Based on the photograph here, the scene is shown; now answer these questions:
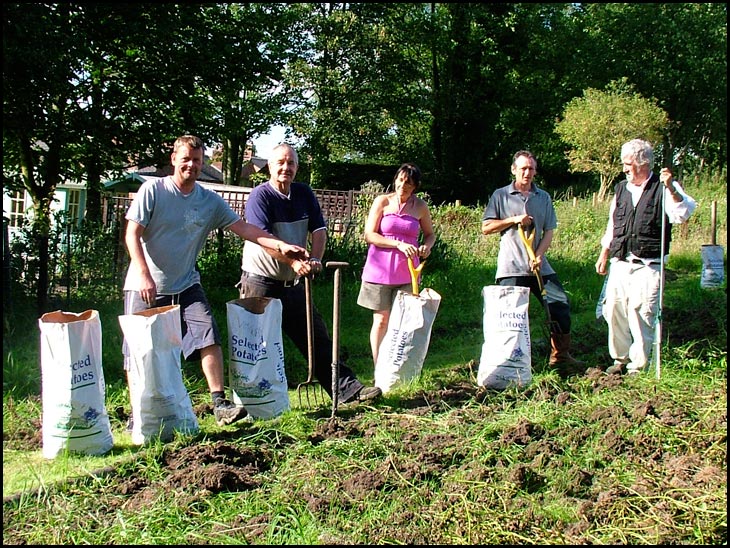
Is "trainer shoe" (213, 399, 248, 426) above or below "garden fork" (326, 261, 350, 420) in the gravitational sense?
below

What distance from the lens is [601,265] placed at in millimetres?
5703

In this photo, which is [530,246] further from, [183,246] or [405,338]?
[183,246]

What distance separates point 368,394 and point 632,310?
196 cm

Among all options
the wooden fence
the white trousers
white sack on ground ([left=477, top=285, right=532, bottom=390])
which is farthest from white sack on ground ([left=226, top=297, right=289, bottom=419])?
the white trousers

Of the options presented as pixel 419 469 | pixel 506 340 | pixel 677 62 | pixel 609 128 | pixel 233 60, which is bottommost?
pixel 419 469

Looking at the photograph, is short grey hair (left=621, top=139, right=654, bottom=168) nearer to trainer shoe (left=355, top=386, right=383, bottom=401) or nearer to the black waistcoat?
the black waistcoat

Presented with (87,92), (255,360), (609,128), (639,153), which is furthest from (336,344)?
(609,128)

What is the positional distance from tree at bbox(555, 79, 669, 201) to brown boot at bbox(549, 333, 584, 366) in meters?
16.7

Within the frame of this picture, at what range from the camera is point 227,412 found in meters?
4.51

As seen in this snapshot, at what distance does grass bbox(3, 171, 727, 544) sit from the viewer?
10.2ft

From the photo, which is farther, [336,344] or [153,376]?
[336,344]

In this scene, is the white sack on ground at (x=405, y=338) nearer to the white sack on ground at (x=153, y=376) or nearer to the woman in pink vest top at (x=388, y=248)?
the woman in pink vest top at (x=388, y=248)

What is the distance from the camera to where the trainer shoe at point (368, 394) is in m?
4.99

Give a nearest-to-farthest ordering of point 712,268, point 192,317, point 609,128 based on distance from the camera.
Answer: point 192,317 → point 712,268 → point 609,128
